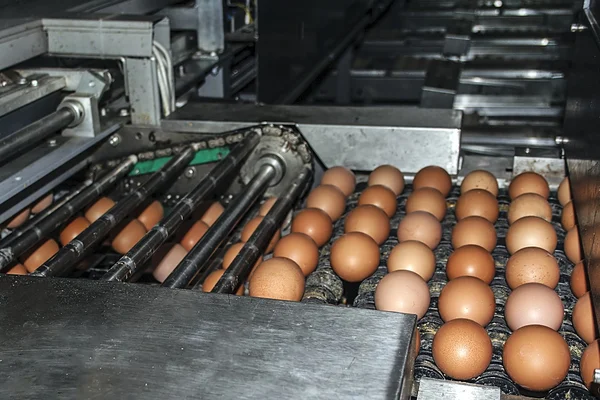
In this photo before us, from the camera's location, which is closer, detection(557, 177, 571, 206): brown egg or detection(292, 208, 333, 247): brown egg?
detection(292, 208, 333, 247): brown egg

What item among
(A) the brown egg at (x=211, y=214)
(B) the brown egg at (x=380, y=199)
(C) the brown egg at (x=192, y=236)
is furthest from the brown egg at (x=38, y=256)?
(B) the brown egg at (x=380, y=199)

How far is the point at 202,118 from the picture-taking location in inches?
90.7

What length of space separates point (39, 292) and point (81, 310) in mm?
105

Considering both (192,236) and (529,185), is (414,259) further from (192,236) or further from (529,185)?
(192,236)

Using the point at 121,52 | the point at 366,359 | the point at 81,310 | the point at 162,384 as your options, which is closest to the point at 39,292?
the point at 81,310

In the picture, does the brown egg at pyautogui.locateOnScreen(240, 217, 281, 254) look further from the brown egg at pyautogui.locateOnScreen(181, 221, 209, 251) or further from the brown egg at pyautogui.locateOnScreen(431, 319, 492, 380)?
the brown egg at pyautogui.locateOnScreen(431, 319, 492, 380)

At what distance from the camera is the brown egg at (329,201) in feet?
6.94

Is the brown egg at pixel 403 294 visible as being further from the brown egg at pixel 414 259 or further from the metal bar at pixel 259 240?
the metal bar at pixel 259 240

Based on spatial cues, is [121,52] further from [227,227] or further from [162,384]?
[162,384]

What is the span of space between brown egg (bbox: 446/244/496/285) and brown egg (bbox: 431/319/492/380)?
272 mm

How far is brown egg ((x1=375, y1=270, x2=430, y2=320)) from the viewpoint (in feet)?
5.22

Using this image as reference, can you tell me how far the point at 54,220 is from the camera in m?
1.76

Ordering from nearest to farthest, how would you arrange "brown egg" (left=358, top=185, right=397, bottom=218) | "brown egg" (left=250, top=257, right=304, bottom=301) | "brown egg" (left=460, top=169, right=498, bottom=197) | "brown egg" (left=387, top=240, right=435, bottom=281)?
"brown egg" (left=250, top=257, right=304, bottom=301) < "brown egg" (left=387, top=240, right=435, bottom=281) < "brown egg" (left=358, top=185, right=397, bottom=218) < "brown egg" (left=460, top=169, right=498, bottom=197)

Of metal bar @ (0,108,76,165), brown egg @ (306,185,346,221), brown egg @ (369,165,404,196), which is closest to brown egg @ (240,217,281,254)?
brown egg @ (306,185,346,221)
